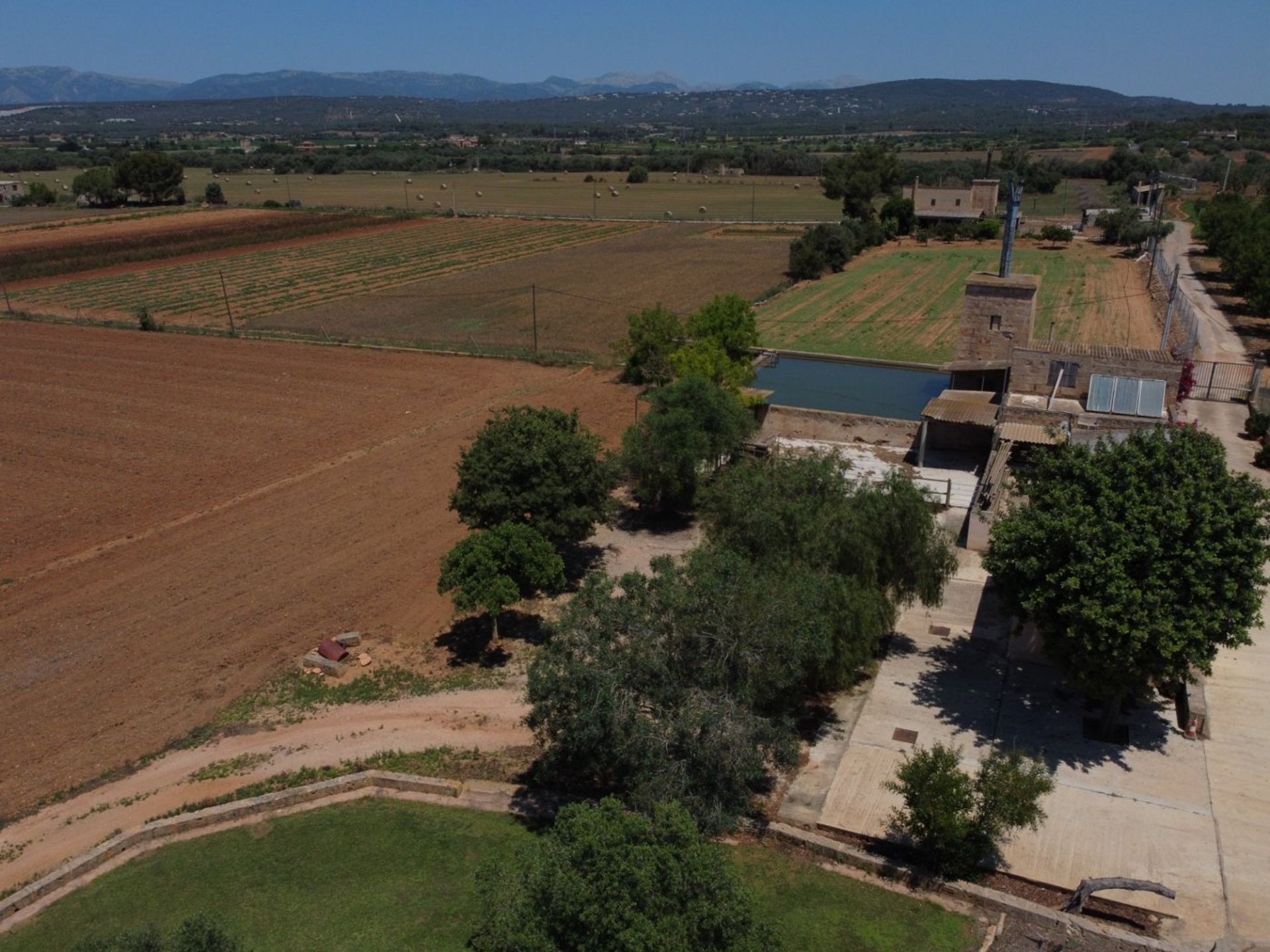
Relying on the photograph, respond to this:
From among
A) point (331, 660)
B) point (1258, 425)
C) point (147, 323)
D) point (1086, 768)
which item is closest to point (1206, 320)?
point (1258, 425)

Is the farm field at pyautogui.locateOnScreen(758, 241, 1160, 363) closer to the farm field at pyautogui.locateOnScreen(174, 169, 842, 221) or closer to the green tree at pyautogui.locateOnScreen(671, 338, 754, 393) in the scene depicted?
the green tree at pyautogui.locateOnScreen(671, 338, 754, 393)

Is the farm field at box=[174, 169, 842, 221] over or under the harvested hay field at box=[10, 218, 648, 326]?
over

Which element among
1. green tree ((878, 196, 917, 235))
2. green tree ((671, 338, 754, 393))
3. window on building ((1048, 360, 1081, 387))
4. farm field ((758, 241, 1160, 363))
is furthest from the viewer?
Answer: green tree ((878, 196, 917, 235))

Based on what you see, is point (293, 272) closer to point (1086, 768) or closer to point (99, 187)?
point (99, 187)

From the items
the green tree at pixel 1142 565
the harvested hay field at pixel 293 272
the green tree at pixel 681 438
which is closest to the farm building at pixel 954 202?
the harvested hay field at pixel 293 272

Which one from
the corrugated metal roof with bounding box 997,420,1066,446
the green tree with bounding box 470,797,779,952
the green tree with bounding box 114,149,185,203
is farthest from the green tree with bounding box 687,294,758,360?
the green tree with bounding box 114,149,185,203

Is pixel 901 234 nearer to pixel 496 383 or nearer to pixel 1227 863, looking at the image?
pixel 496 383
